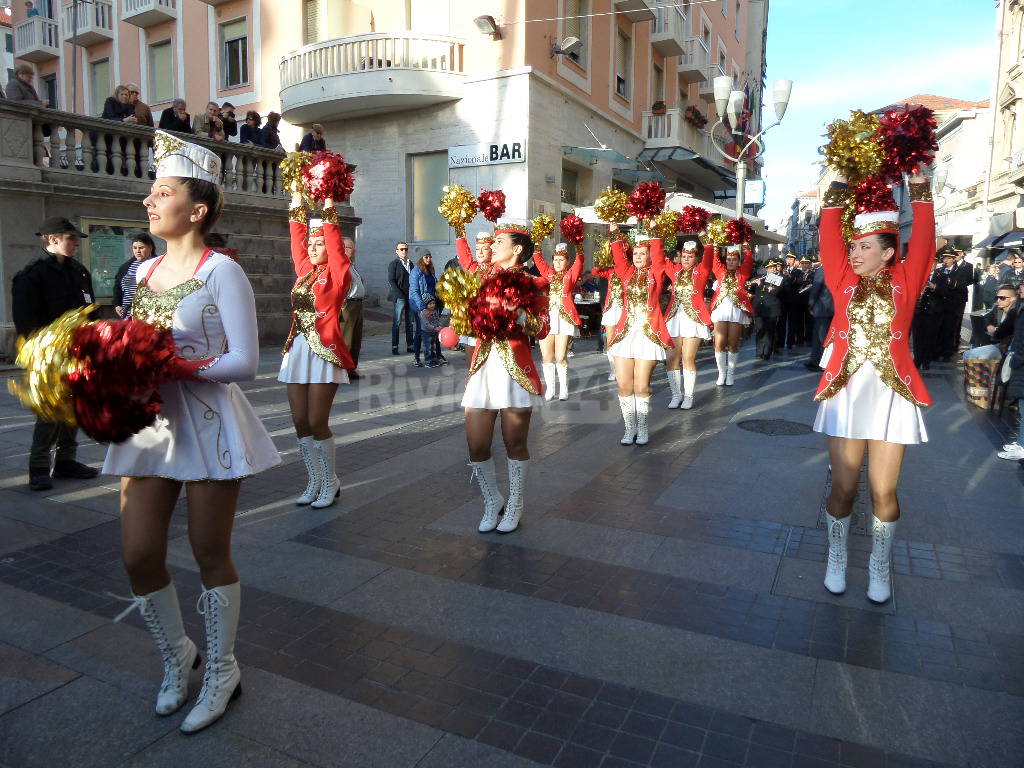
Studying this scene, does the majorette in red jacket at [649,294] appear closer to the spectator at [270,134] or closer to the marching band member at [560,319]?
the marching band member at [560,319]

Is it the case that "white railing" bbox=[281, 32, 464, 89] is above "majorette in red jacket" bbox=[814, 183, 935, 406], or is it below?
above

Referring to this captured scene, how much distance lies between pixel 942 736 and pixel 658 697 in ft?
3.44

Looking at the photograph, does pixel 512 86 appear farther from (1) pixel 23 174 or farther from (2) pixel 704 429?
(2) pixel 704 429

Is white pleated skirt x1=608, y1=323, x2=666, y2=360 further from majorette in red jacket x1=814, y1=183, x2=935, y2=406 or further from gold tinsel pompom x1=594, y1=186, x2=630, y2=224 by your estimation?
majorette in red jacket x1=814, y1=183, x2=935, y2=406

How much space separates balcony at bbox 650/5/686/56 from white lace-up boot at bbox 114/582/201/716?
25.3m

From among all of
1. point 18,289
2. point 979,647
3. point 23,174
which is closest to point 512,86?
point 23,174

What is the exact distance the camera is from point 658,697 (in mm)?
3053

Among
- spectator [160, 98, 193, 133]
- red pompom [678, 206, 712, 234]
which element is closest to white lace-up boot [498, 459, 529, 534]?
red pompom [678, 206, 712, 234]


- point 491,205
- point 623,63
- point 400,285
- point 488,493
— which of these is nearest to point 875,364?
point 488,493

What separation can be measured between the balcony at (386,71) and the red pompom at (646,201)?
481 inches

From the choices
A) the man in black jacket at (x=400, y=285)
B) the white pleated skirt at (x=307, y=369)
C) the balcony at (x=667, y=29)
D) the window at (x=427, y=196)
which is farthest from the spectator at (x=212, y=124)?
the balcony at (x=667, y=29)

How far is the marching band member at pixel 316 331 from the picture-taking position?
514 cm

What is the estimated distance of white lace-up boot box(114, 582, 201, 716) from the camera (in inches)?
111

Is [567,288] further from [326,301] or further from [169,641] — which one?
[169,641]
